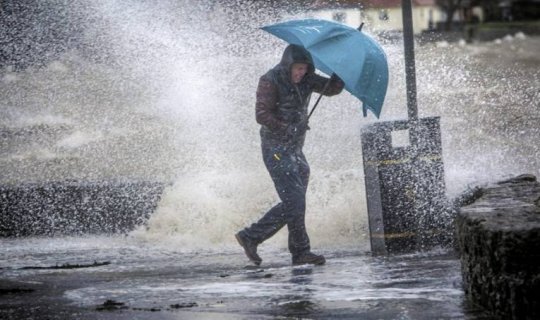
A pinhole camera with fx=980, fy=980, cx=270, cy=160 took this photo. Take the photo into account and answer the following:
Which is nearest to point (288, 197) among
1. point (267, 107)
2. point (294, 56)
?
point (267, 107)

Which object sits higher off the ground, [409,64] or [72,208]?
[409,64]

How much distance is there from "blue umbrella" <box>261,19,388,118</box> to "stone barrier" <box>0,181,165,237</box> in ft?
12.2

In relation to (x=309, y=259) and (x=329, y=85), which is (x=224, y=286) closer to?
(x=309, y=259)

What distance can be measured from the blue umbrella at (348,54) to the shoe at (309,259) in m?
1.26

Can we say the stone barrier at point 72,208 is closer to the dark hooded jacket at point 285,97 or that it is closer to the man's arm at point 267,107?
the dark hooded jacket at point 285,97

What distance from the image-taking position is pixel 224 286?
272 inches

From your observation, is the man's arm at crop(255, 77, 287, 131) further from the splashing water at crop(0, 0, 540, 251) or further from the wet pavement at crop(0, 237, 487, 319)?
the splashing water at crop(0, 0, 540, 251)

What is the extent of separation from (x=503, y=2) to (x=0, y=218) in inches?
2935

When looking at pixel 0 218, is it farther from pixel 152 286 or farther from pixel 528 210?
pixel 528 210

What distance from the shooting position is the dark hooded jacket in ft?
25.5

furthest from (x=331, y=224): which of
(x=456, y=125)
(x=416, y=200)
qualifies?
(x=456, y=125)

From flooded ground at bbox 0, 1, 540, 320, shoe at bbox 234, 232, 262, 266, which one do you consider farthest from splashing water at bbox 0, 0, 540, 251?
shoe at bbox 234, 232, 262, 266

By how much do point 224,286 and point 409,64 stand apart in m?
A: 2.94

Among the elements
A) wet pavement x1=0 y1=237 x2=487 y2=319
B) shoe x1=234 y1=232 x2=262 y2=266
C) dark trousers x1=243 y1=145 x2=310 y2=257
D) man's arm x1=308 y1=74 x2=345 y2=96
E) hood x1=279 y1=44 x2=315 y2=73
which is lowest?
wet pavement x1=0 y1=237 x2=487 y2=319
